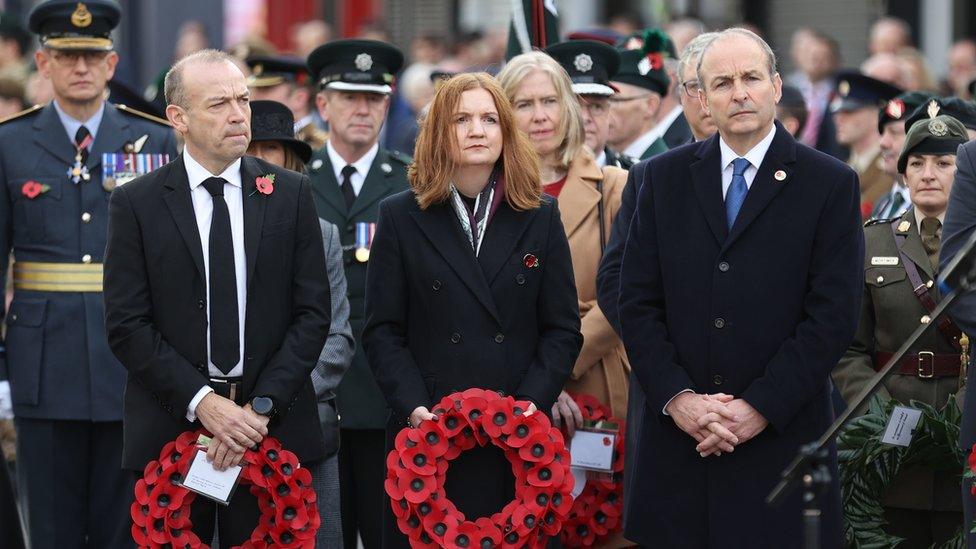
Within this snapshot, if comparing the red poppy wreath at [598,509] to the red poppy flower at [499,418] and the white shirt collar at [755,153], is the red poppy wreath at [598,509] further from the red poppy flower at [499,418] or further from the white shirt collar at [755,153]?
the white shirt collar at [755,153]

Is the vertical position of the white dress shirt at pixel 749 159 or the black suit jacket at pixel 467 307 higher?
the white dress shirt at pixel 749 159

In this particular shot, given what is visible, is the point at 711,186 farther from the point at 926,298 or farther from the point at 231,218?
the point at 231,218

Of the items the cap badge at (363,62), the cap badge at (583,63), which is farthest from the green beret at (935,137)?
the cap badge at (363,62)

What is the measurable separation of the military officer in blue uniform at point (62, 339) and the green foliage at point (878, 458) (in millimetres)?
2766

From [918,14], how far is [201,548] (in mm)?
13661

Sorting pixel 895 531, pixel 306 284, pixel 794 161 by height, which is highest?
pixel 794 161

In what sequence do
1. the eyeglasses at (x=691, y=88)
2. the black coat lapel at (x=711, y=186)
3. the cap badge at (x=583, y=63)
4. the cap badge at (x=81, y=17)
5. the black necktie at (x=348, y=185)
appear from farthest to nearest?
the cap badge at (x=583, y=63), the cap badge at (x=81, y=17), the black necktie at (x=348, y=185), the eyeglasses at (x=691, y=88), the black coat lapel at (x=711, y=186)

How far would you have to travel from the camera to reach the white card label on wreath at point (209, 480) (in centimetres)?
537

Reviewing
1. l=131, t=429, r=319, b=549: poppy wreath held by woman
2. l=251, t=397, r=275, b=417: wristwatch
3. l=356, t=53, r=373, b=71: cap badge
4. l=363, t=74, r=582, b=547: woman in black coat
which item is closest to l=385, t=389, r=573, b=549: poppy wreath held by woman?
l=363, t=74, r=582, b=547: woman in black coat

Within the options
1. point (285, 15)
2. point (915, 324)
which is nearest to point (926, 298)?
point (915, 324)

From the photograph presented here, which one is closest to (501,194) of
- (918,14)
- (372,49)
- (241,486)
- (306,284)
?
(306,284)

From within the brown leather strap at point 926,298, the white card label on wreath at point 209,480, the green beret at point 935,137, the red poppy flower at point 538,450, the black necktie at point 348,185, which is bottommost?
the white card label on wreath at point 209,480

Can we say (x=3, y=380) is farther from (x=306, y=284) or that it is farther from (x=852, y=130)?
(x=852, y=130)

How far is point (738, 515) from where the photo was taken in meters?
5.33
